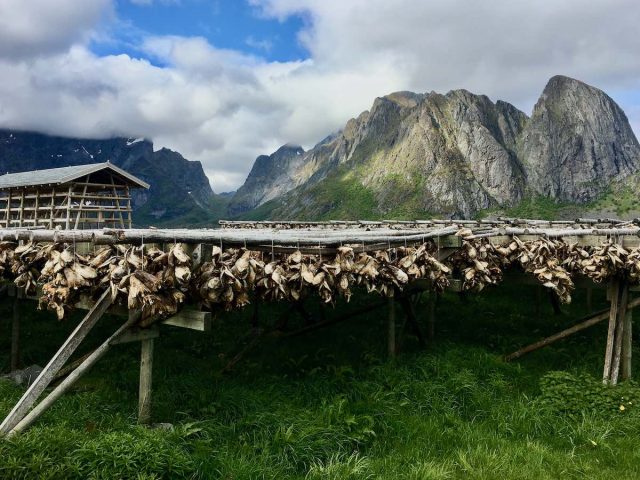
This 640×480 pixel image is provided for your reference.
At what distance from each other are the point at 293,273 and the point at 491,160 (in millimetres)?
181900

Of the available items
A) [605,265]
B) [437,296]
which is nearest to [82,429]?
[605,265]

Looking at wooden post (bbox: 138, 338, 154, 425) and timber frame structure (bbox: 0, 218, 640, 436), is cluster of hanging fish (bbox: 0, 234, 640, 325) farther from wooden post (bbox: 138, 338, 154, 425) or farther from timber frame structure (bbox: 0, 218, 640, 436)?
wooden post (bbox: 138, 338, 154, 425)

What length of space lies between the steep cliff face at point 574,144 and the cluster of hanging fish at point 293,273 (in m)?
179

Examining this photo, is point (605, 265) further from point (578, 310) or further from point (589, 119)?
point (589, 119)

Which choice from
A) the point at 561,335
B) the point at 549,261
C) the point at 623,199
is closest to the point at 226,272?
the point at 549,261

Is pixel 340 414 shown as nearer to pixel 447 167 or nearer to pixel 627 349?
pixel 627 349

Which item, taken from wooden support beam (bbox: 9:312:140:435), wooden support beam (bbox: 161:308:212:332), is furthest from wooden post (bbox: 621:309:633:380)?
wooden support beam (bbox: 9:312:140:435)

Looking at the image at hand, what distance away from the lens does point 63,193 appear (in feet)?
78.2

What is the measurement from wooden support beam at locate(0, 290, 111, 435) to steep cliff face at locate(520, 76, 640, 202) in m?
182

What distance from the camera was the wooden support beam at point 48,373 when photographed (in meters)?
5.49

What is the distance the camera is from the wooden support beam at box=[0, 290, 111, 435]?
549cm

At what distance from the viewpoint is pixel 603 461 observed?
21.8ft

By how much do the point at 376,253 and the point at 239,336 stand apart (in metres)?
5.79

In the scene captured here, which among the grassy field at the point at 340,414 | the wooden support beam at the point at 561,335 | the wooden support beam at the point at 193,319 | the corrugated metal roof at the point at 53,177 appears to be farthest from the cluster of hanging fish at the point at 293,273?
the corrugated metal roof at the point at 53,177
